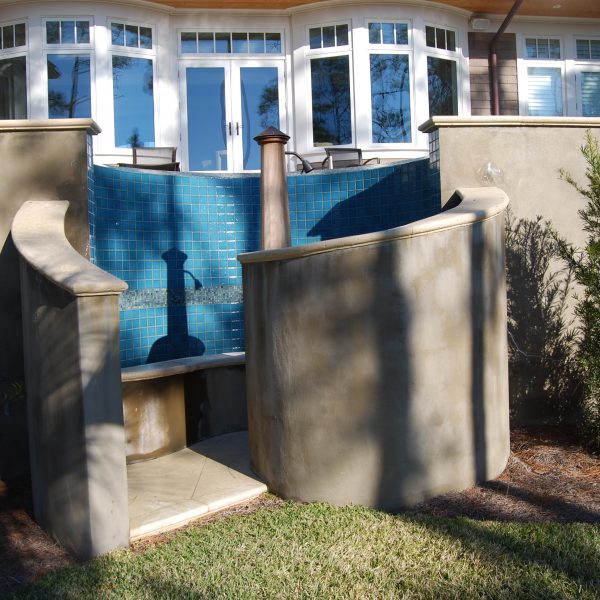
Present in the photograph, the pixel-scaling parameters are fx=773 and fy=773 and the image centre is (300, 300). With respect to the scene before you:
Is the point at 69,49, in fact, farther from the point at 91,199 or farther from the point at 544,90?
the point at 544,90

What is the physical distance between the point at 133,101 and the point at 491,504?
865 cm

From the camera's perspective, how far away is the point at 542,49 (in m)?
12.8

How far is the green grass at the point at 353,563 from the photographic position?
349cm

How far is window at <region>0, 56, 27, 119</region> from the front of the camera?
11125mm

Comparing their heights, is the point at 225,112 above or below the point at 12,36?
below

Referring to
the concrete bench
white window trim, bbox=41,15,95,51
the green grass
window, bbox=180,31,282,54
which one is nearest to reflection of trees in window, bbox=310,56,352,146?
window, bbox=180,31,282,54

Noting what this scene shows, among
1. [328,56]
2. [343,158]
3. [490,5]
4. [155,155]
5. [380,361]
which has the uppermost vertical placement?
[490,5]

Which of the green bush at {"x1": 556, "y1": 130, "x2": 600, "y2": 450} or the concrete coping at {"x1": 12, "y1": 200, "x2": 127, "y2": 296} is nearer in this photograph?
the concrete coping at {"x1": 12, "y1": 200, "x2": 127, "y2": 296}

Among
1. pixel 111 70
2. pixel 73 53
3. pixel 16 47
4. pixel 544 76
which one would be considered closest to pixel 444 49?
pixel 544 76

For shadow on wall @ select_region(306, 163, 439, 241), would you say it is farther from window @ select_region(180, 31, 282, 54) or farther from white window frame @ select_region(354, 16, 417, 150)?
window @ select_region(180, 31, 282, 54)

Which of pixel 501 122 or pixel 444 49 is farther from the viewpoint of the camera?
pixel 444 49

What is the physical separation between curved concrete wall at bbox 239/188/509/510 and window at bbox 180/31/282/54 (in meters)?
7.67

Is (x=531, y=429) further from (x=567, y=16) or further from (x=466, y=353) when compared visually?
(x=567, y=16)

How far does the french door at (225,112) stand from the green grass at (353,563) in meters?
8.05
